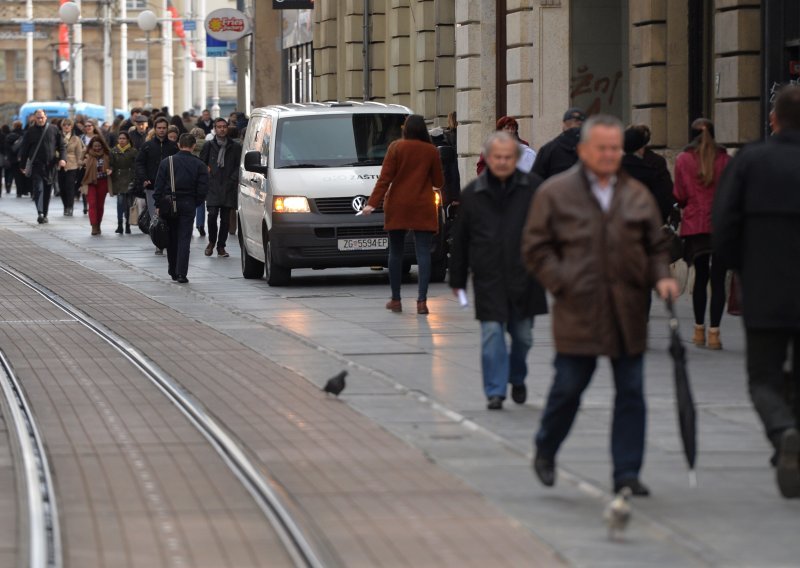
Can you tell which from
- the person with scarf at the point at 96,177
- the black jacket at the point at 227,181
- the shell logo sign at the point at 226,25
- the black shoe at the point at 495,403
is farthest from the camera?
the shell logo sign at the point at 226,25

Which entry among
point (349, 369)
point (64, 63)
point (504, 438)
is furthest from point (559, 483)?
point (64, 63)

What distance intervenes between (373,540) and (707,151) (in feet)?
24.3

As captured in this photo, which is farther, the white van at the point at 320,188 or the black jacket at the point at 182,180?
the black jacket at the point at 182,180

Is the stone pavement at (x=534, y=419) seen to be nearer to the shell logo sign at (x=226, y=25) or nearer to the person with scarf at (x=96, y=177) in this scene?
the person with scarf at (x=96, y=177)

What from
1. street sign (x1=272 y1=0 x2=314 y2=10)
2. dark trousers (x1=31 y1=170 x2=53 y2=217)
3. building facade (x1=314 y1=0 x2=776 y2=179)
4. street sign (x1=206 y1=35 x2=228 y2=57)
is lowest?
dark trousers (x1=31 y1=170 x2=53 y2=217)

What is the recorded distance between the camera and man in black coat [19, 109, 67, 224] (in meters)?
36.2

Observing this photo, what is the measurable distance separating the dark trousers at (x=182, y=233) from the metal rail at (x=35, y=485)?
346 inches

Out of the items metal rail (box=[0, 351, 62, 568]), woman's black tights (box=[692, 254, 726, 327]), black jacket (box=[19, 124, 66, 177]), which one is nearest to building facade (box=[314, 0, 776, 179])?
woman's black tights (box=[692, 254, 726, 327])

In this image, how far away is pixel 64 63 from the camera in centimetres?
9438

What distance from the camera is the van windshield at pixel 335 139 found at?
2120 centimetres

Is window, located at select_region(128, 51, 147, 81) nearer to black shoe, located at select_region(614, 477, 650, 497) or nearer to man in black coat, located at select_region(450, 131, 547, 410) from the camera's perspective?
man in black coat, located at select_region(450, 131, 547, 410)

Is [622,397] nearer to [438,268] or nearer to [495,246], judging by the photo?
[495,246]

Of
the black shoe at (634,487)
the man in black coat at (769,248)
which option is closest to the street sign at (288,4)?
the man in black coat at (769,248)

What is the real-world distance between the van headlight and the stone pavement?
0.81 meters
